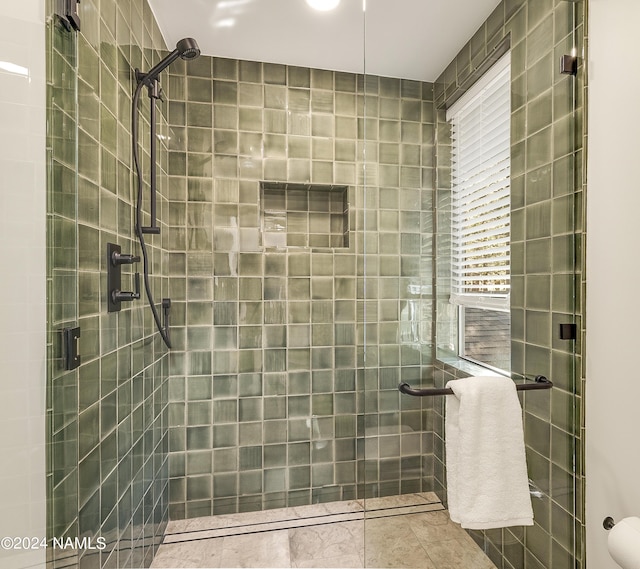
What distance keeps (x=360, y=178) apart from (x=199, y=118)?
2.99 ft

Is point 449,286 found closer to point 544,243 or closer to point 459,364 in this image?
point 459,364

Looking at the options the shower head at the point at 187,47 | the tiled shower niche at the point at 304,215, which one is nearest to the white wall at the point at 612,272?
the tiled shower niche at the point at 304,215

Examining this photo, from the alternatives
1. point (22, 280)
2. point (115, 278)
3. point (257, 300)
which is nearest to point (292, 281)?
point (257, 300)

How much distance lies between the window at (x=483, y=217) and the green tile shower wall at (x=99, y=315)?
1.07 m

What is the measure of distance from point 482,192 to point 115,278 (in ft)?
4.09

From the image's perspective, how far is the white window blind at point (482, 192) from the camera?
3.88 feet

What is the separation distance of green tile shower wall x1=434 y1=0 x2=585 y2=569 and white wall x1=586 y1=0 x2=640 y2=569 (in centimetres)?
5

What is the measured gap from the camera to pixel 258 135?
202cm

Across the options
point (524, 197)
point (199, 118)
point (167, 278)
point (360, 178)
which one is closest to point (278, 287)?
point (167, 278)

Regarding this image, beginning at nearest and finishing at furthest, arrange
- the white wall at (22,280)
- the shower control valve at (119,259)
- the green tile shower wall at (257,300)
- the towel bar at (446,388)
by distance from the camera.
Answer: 1. the white wall at (22,280)
2. the towel bar at (446,388)
3. the shower control valve at (119,259)
4. the green tile shower wall at (257,300)

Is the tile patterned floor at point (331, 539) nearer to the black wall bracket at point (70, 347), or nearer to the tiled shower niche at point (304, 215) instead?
the black wall bracket at point (70, 347)

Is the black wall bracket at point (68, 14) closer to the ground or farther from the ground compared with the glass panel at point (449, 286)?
farther from the ground

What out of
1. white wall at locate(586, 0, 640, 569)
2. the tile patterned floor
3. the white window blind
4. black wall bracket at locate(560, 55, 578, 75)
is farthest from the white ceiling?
the tile patterned floor

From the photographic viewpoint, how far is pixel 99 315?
1.16 m
